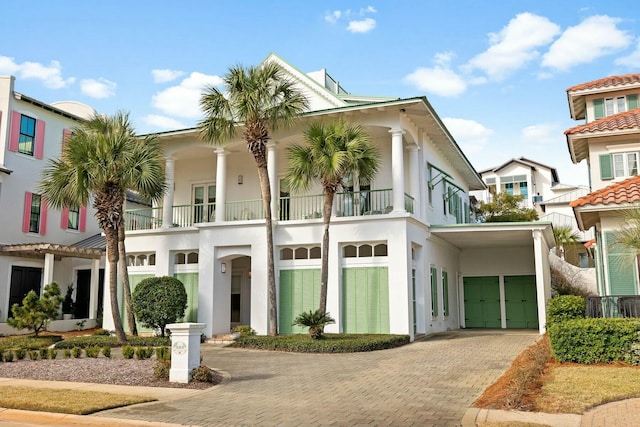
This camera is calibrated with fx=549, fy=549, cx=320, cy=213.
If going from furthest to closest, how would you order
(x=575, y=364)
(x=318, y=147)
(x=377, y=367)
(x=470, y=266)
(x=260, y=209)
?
1. (x=470, y=266)
2. (x=260, y=209)
3. (x=318, y=147)
4. (x=377, y=367)
5. (x=575, y=364)

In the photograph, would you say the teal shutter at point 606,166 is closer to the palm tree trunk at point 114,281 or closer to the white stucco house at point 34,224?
the palm tree trunk at point 114,281

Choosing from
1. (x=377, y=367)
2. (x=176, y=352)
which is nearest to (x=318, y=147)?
(x=377, y=367)

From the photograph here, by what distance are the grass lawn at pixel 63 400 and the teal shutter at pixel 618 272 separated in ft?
37.0

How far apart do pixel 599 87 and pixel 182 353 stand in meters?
18.7

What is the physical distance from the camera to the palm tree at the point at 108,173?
1633 centimetres

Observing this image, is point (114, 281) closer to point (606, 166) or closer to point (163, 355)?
point (163, 355)

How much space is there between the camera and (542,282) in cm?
1809

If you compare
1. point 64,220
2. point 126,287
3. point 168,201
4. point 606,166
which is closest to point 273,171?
point 168,201

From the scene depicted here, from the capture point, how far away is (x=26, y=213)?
81.9 feet

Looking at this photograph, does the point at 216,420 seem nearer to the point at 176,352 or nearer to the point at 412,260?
the point at 176,352

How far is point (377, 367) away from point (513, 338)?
25.2ft

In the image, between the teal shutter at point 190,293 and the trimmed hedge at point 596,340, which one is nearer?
the trimmed hedge at point 596,340

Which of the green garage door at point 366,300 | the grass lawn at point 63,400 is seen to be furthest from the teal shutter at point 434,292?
the grass lawn at point 63,400

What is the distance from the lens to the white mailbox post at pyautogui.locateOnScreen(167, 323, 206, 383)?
1013cm
